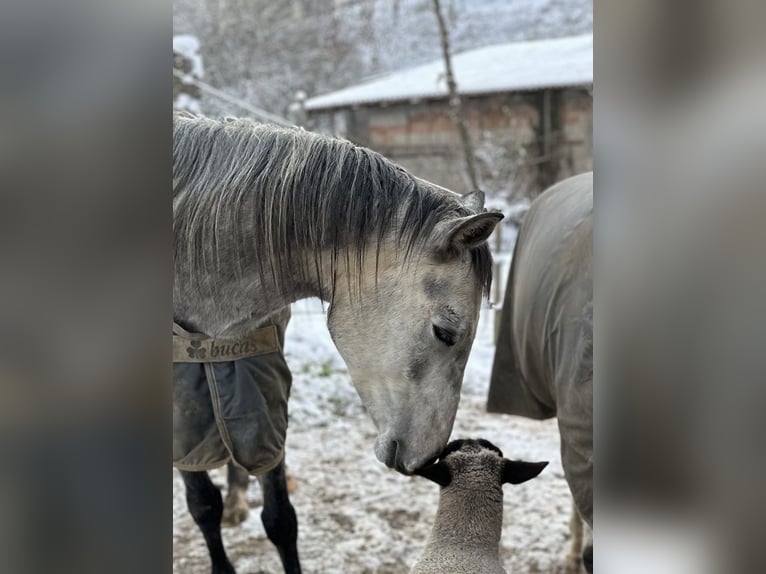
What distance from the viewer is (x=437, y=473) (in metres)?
1.37

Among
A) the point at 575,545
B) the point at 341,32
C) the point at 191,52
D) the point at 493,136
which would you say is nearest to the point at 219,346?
the point at 575,545

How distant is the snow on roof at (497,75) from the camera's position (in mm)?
6508

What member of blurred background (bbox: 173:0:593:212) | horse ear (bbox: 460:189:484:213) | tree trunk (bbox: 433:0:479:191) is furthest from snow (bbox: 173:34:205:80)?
horse ear (bbox: 460:189:484:213)

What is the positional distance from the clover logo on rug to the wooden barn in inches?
190

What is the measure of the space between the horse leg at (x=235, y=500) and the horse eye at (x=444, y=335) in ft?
6.16

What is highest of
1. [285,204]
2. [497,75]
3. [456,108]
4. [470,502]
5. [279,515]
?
[497,75]

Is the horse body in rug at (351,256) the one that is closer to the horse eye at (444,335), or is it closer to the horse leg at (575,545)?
the horse eye at (444,335)

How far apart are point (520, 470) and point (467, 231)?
0.51m

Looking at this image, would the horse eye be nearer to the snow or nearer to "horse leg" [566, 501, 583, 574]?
"horse leg" [566, 501, 583, 574]

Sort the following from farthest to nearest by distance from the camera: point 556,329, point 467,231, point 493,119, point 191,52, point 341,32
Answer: point 341,32
point 191,52
point 493,119
point 556,329
point 467,231

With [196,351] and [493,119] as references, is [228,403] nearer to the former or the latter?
[196,351]

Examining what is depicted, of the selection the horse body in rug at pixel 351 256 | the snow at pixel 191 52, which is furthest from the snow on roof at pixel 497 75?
the horse body in rug at pixel 351 256
